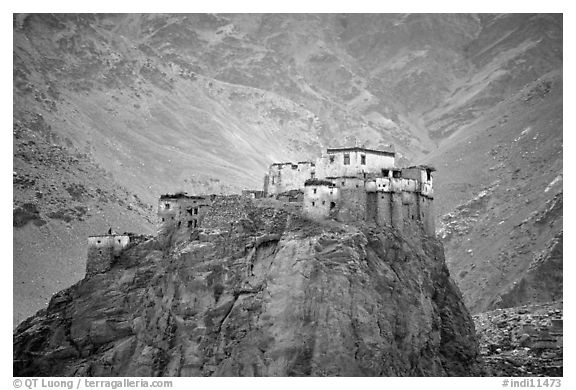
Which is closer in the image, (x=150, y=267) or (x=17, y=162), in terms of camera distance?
(x=150, y=267)

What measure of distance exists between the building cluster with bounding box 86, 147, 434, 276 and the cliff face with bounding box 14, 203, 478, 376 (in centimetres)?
139

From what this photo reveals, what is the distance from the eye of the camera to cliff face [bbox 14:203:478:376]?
4195 inches

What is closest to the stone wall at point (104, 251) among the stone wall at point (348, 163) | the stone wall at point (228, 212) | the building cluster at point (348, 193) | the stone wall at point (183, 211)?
the building cluster at point (348, 193)

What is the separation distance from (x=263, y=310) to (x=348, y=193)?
42.2 feet

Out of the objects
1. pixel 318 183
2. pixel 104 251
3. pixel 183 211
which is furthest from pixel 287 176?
pixel 104 251

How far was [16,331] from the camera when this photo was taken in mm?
129000

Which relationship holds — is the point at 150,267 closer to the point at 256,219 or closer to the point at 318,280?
the point at 256,219

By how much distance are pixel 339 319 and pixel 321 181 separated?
502 inches

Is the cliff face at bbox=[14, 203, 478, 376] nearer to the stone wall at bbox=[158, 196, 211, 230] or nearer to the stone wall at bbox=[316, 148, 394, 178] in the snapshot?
the stone wall at bbox=[158, 196, 211, 230]

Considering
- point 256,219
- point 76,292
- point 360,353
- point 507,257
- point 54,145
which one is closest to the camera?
point 360,353

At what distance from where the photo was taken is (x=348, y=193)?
111312 mm

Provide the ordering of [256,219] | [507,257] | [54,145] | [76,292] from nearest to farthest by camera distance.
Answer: [256,219]
[76,292]
[507,257]
[54,145]

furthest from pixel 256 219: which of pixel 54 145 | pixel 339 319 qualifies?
pixel 54 145

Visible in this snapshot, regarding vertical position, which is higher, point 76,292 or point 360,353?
point 76,292
